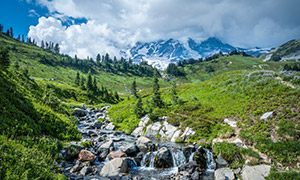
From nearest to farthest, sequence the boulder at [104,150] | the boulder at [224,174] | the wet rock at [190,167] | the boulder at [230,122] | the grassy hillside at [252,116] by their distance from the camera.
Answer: the boulder at [224,174] < the wet rock at [190,167] < the grassy hillside at [252,116] < the boulder at [104,150] < the boulder at [230,122]

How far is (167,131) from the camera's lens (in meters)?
32.0

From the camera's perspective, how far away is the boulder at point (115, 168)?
15523mm

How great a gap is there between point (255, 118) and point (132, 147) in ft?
69.4

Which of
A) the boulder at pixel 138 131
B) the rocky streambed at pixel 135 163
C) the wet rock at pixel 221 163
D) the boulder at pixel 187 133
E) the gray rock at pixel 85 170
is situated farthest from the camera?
the boulder at pixel 138 131

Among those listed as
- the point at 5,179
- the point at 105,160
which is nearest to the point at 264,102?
the point at 105,160

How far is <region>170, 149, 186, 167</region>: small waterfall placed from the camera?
62.4ft

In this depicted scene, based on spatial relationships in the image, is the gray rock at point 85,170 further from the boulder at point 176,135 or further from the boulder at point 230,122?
the boulder at point 230,122

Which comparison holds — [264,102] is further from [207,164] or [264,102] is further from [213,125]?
[207,164]

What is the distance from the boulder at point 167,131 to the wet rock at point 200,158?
33.7 feet

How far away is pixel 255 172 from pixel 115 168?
1459 centimetres

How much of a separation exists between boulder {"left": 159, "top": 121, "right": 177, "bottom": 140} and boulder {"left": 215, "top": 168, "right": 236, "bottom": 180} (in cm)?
1436

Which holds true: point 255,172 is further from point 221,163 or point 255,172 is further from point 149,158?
point 149,158

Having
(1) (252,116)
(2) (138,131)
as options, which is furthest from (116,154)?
(1) (252,116)

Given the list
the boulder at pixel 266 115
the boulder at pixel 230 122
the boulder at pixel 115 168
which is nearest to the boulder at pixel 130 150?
the boulder at pixel 115 168
